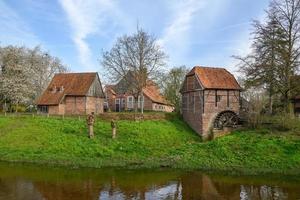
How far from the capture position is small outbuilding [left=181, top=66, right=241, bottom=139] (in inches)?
1446

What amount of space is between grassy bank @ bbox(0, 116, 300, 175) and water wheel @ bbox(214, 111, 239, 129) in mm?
2201

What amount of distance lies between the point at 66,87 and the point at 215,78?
1929 cm

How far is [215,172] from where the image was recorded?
25.7 m

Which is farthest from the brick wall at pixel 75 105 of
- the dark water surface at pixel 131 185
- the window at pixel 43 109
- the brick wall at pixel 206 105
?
the dark water surface at pixel 131 185

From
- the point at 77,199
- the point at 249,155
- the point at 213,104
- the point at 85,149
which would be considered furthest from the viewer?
the point at 213,104

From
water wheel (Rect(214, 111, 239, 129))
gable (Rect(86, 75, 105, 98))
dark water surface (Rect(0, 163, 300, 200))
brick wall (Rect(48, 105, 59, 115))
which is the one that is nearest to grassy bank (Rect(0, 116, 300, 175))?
dark water surface (Rect(0, 163, 300, 200))

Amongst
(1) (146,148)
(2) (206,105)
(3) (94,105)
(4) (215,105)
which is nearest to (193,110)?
(2) (206,105)

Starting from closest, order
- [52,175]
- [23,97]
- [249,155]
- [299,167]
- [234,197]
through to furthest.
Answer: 1. [234,197]
2. [52,175]
3. [299,167]
4. [249,155]
5. [23,97]

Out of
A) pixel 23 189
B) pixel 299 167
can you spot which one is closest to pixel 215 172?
pixel 299 167

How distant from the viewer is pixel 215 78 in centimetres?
3912

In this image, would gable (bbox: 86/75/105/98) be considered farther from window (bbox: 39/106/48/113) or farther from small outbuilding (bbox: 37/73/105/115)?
window (bbox: 39/106/48/113)

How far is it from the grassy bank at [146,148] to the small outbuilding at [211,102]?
1.85 meters

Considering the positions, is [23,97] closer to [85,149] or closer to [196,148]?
[85,149]

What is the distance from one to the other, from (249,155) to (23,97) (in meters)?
36.2
